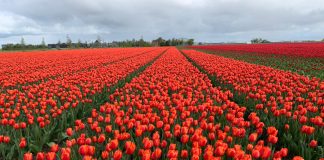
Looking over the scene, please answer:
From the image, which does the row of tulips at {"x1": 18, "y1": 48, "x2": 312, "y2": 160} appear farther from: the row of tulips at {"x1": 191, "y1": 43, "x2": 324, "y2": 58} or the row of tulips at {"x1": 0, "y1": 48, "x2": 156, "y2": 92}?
the row of tulips at {"x1": 191, "y1": 43, "x2": 324, "y2": 58}

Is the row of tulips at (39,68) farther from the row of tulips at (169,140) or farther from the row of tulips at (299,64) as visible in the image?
the row of tulips at (299,64)

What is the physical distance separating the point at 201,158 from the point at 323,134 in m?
2.19

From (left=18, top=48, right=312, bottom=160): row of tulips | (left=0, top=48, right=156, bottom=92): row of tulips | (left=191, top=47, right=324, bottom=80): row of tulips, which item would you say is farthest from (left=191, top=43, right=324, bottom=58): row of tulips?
(left=18, top=48, right=312, bottom=160): row of tulips

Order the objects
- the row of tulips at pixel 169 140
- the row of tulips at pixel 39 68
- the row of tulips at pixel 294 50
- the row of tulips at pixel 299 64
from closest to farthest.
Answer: the row of tulips at pixel 169 140
the row of tulips at pixel 39 68
the row of tulips at pixel 299 64
the row of tulips at pixel 294 50

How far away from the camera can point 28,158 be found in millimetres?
3209

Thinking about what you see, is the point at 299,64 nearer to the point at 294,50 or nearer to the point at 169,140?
the point at 294,50

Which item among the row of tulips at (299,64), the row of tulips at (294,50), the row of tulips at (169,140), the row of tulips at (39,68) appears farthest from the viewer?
the row of tulips at (294,50)

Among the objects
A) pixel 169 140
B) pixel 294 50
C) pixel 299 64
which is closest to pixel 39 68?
pixel 299 64

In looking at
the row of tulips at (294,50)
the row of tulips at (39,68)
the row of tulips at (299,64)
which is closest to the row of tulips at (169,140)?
the row of tulips at (39,68)

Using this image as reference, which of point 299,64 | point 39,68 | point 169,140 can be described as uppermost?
point 169,140

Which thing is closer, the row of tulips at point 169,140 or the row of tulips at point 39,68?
the row of tulips at point 169,140

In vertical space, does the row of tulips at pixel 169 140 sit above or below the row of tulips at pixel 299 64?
above

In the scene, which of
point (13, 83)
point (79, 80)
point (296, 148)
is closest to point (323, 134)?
point (296, 148)

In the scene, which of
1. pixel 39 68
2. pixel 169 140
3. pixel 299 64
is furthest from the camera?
pixel 39 68
